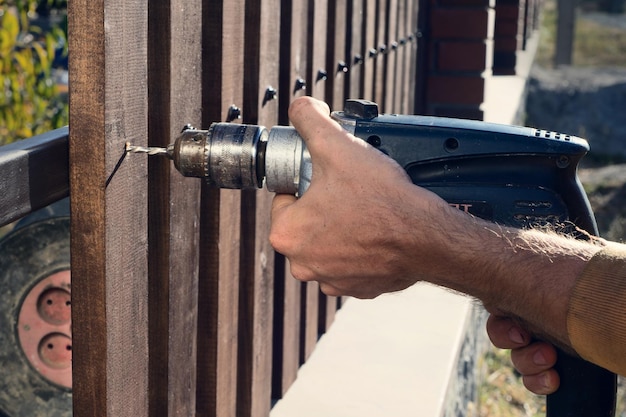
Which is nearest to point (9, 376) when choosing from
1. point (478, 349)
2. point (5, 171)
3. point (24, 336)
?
point (24, 336)

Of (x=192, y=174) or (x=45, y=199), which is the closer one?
(x=45, y=199)

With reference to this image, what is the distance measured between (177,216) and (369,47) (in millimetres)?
1765

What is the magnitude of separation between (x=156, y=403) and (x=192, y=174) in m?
0.47

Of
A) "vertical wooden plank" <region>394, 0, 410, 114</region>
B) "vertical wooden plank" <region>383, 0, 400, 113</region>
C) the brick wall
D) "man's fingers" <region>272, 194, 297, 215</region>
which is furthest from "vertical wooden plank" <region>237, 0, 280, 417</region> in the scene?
the brick wall

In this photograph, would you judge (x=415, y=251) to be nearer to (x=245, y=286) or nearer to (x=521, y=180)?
(x=521, y=180)

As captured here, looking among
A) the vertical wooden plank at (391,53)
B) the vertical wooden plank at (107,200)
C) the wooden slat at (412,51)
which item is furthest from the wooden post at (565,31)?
the vertical wooden plank at (107,200)

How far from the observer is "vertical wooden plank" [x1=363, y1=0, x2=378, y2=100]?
3.25 meters

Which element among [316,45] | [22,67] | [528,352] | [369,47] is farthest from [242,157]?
[22,67]

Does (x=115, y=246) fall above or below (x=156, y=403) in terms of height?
above

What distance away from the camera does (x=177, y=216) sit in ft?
5.73

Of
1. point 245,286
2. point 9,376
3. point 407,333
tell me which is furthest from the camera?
point 407,333

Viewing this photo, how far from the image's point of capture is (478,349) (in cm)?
445

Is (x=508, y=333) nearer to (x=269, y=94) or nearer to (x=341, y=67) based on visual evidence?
(x=269, y=94)

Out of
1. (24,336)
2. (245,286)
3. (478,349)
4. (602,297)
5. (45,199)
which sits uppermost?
(45,199)
